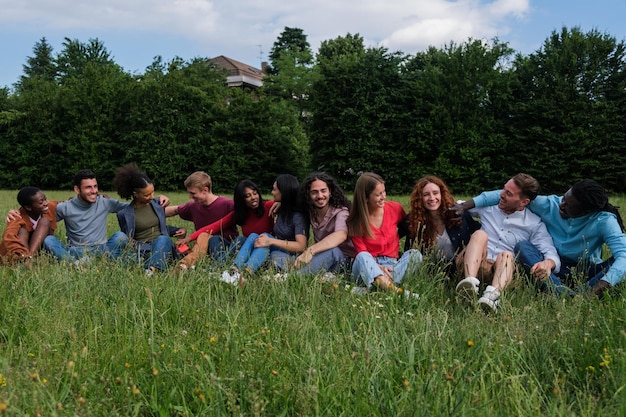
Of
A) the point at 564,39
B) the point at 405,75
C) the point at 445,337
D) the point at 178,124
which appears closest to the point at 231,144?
the point at 178,124

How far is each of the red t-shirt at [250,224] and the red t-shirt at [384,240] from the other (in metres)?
1.20

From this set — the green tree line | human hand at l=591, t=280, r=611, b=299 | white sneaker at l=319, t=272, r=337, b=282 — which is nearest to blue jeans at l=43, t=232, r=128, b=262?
white sneaker at l=319, t=272, r=337, b=282

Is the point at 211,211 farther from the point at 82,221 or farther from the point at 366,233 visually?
the point at 366,233

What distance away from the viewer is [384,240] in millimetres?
5168

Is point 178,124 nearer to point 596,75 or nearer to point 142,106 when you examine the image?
point 142,106

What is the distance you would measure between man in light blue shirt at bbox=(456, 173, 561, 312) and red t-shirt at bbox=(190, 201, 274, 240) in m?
2.10

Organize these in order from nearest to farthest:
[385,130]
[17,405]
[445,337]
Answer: [17,405]
[445,337]
[385,130]

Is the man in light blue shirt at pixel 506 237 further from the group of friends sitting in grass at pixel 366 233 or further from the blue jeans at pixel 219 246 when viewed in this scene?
the blue jeans at pixel 219 246

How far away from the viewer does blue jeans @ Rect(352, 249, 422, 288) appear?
448 centimetres

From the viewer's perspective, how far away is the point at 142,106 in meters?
24.9

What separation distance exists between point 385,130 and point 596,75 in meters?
7.34

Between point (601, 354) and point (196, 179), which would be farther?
point (196, 179)

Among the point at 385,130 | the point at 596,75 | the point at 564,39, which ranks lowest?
the point at 385,130

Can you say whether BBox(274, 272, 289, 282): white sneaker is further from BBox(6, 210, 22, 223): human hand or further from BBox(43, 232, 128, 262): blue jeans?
BBox(6, 210, 22, 223): human hand
